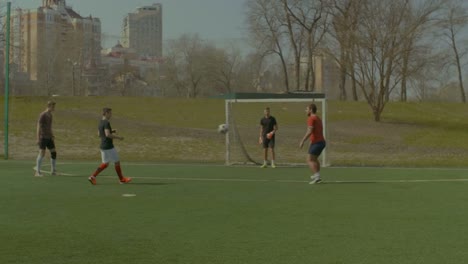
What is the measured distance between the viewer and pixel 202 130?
3538 centimetres

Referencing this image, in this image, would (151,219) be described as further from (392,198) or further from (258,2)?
(258,2)

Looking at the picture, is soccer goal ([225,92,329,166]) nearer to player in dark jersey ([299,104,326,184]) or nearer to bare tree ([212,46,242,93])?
player in dark jersey ([299,104,326,184])

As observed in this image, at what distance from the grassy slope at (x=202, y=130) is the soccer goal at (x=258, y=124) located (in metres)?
0.46

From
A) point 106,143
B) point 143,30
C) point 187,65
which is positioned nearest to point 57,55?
point 187,65

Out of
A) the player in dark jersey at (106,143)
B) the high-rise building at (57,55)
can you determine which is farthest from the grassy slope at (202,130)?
the high-rise building at (57,55)

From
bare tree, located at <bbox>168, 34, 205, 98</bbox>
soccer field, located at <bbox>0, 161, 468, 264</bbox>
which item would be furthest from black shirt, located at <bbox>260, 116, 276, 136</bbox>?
bare tree, located at <bbox>168, 34, 205, 98</bbox>

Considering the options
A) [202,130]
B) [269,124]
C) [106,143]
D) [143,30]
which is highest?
[143,30]

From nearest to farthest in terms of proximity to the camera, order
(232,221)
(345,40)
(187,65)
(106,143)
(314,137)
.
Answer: (232,221) → (106,143) → (314,137) → (345,40) → (187,65)

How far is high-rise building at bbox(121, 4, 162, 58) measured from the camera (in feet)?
371

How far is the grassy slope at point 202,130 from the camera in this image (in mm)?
27483

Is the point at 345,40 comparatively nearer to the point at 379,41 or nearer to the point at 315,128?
the point at 379,41

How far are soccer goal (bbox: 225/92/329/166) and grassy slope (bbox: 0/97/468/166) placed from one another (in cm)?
46

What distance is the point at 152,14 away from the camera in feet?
474

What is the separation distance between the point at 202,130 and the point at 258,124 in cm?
828
